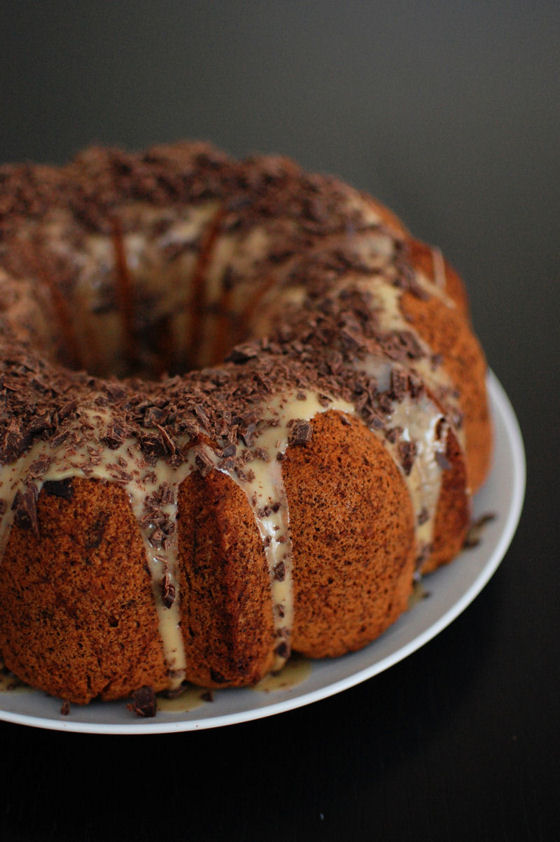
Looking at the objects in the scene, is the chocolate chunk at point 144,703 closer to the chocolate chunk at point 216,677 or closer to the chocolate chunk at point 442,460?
the chocolate chunk at point 216,677

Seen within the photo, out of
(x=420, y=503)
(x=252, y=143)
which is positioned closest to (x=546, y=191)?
(x=252, y=143)

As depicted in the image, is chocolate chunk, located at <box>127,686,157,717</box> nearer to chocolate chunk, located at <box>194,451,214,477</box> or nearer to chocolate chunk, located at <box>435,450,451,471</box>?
chocolate chunk, located at <box>194,451,214,477</box>

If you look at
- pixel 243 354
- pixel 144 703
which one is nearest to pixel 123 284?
pixel 243 354

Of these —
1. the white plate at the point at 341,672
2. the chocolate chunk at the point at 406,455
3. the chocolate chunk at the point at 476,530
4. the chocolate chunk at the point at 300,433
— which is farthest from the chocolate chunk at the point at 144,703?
the chocolate chunk at the point at 476,530

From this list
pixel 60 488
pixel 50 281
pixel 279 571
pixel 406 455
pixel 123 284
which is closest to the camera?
pixel 60 488

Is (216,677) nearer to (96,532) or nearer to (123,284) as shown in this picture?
(96,532)

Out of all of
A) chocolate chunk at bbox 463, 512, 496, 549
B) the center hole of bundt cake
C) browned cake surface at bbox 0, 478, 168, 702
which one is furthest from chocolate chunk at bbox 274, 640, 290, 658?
the center hole of bundt cake
